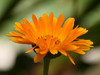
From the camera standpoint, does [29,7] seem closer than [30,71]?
No

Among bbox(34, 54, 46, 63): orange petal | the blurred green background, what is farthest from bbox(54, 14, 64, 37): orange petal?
the blurred green background

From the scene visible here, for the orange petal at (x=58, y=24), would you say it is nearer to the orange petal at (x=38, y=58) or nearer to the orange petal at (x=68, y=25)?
the orange petal at (x=68, y=25)

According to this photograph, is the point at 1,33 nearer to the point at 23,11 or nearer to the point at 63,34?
the point at 23,11

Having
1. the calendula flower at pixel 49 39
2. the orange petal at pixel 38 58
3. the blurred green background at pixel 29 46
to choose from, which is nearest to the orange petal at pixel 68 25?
the calendula flower at pixel 49 39

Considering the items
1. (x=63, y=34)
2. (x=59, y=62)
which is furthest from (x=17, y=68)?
(x=63, y=34)

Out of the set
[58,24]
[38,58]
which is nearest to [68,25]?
[58,24]

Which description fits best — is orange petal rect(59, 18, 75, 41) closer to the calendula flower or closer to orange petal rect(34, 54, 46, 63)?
the calendula flower

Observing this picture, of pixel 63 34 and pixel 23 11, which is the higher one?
pixel 23 11

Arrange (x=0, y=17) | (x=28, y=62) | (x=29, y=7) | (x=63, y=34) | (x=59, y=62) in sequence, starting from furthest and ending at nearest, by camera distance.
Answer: (x=29, y=7), (x=0, y=17), (x=28, y=62), (x=59, y=62), (x=63, y=34)

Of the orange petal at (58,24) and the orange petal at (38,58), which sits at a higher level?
the orange petal at (58,24)
